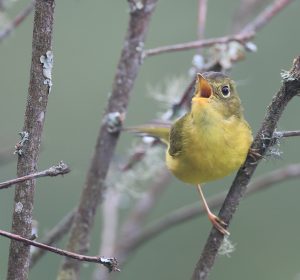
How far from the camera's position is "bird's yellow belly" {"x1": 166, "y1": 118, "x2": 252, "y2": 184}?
2.82 metres

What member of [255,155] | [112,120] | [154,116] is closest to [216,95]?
[112,120]

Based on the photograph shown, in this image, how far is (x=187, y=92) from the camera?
3133 mm

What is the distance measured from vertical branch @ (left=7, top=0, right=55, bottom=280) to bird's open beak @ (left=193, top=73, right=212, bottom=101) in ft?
4.42

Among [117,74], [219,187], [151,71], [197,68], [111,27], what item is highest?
[111,27]

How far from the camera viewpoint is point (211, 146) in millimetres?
2953

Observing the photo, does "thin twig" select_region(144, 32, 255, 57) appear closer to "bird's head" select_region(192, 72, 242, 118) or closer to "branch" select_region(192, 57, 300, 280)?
"bird's head" select_region(192, 72, 242, 118)

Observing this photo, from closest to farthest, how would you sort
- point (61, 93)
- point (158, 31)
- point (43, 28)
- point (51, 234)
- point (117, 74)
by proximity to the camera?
point (43, 28) < point (51, 234) < point (117, 74) < point (158, 31) < point (61, 93)

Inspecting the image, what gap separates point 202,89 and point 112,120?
1.30 ft

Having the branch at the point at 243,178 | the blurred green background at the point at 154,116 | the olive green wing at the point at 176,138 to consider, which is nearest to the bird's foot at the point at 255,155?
the branch at the point at 243,178

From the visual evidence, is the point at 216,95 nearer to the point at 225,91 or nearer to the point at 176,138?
the point at 225,91

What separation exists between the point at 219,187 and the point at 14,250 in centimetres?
444

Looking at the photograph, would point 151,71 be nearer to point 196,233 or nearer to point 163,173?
point 196,233

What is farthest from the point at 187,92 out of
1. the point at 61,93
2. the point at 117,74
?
the point at 61,93

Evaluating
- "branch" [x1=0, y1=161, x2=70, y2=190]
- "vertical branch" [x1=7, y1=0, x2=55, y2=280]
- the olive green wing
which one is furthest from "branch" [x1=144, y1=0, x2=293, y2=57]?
"branch" [x1=0, y1=161, x2=70, y2=190]
